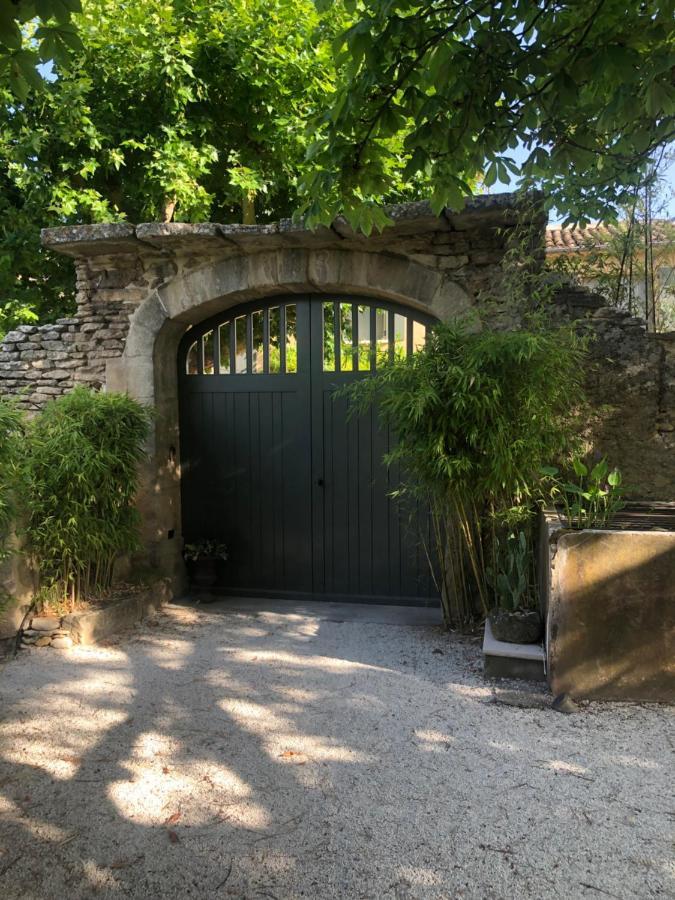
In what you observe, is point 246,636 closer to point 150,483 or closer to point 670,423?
point 150,483

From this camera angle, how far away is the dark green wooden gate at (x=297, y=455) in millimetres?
5023

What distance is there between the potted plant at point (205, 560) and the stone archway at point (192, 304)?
13 centimetres

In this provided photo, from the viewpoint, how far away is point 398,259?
467 cm

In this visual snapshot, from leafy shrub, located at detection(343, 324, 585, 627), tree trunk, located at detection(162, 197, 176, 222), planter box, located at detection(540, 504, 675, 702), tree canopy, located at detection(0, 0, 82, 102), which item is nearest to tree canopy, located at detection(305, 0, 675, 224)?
tree canopy, located at detection(0, 0, 82, 102)

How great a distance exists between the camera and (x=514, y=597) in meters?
3.59

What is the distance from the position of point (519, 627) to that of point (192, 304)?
3249 millimetres

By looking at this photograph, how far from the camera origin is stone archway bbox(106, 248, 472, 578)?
15.3 feet

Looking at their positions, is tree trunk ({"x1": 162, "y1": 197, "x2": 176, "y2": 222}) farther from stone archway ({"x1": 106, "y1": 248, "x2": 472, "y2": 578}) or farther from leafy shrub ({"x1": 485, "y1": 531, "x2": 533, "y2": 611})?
leafy shrub ({"x1": 485, "y1": 531, "x2": 533, "y2": 611})

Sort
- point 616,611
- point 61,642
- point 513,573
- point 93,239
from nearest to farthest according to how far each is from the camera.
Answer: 1. point 616,611
2. point 513,573
3. point 61,642
4. point 93,239

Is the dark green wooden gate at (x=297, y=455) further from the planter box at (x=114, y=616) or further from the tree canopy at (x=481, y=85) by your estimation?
the tree canopy at (x=481, y=85)

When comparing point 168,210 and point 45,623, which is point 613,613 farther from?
point 168,210

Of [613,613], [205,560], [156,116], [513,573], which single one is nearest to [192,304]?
[205,560]

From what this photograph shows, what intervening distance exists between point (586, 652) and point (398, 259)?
2843 millimetres

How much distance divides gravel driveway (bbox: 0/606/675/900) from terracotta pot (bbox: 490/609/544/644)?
282 mm
